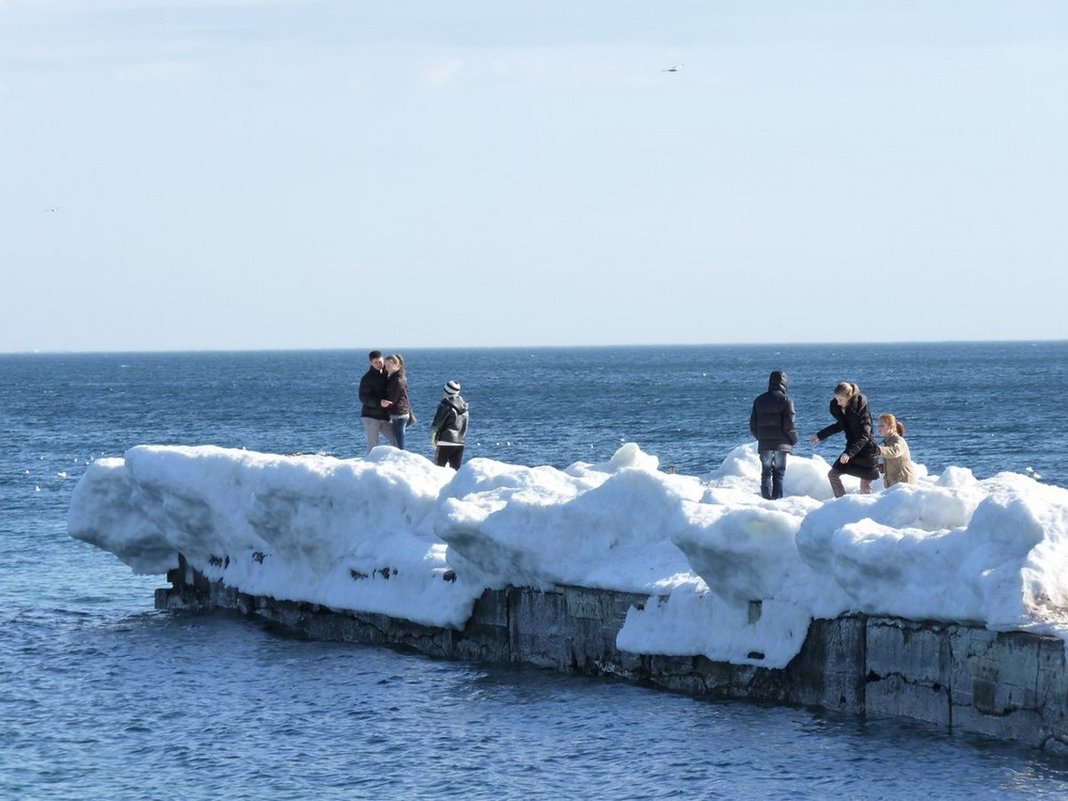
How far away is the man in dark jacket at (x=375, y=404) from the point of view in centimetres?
2438

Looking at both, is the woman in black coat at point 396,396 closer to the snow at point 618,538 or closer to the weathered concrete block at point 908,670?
the snow at point 618,538

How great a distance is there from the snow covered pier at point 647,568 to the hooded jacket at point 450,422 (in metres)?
1.44

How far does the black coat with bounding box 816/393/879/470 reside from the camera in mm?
19766

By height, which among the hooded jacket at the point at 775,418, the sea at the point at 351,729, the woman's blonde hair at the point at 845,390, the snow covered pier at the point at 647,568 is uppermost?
the woman's blonde hair at the point at 845,390

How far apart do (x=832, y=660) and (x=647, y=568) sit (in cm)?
274

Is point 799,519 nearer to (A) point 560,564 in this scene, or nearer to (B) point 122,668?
(A) point 560,564

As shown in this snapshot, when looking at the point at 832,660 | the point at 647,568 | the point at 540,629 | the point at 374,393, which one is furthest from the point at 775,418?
the point at 374,393

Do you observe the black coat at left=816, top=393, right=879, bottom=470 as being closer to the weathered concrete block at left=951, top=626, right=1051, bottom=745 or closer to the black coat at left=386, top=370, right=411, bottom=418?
the weathered concrete block at left=951, top=626, right=1051, bottom=745

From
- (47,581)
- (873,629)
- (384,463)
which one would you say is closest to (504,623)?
(384,463)

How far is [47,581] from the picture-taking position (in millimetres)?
27562

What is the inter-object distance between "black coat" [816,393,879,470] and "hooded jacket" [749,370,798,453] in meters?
0.66

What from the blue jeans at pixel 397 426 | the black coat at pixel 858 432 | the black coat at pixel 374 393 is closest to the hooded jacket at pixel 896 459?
the black coat at pixel 858 432

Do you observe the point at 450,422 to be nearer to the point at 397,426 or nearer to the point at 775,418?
the point at 397,426

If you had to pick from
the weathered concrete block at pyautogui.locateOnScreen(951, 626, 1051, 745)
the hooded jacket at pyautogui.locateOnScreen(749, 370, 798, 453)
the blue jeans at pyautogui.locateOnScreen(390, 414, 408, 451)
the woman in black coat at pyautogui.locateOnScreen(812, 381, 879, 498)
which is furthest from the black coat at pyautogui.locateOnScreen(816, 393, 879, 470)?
the blue jeans at pyautogui.locateOnScreen(390, 414, 408, 451)
